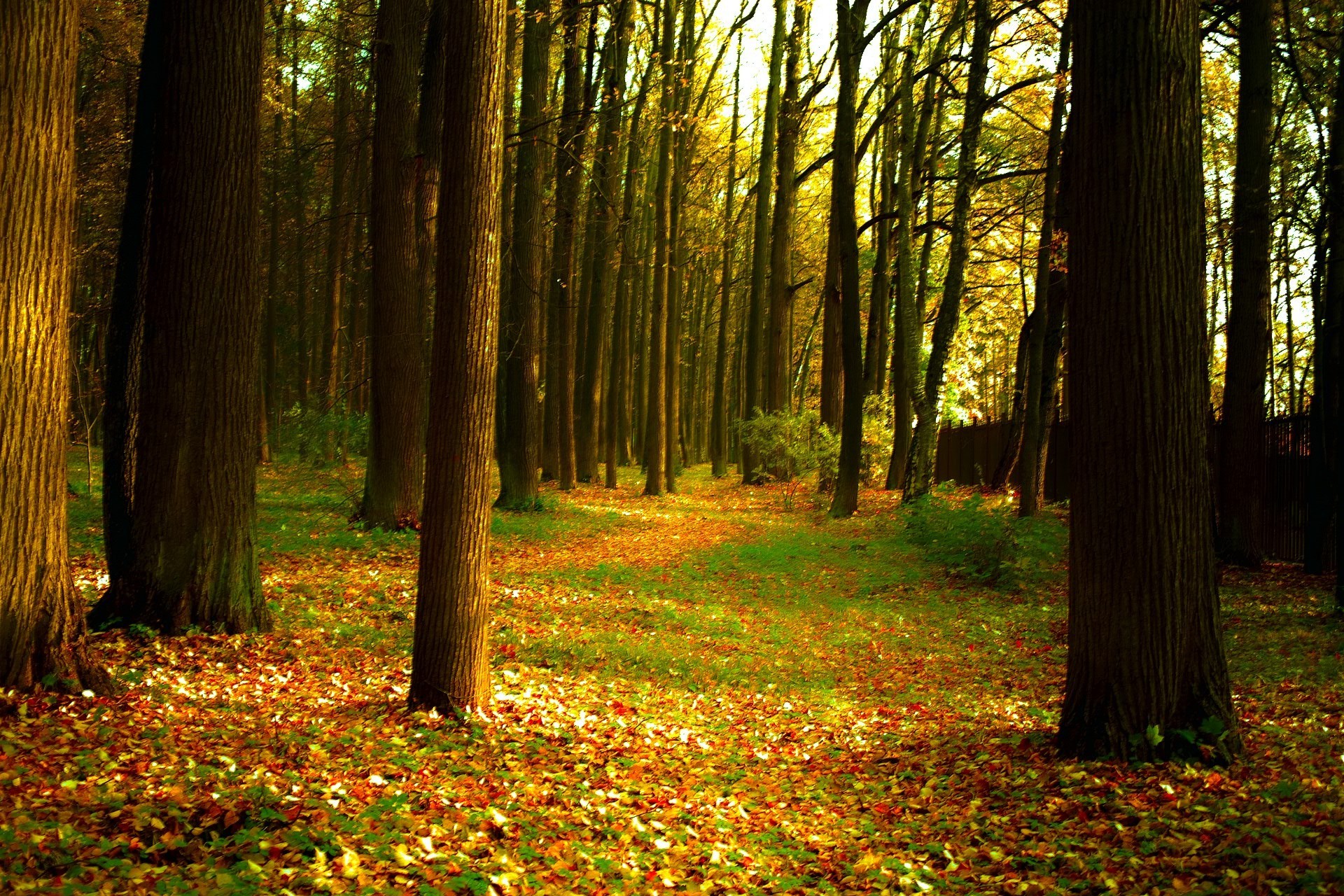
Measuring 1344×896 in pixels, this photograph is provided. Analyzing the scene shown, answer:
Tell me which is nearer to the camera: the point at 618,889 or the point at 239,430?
the point at 618,889

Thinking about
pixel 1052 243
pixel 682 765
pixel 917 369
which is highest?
pixel 1052 243

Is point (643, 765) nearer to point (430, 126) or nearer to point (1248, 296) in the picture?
point (430, 126)

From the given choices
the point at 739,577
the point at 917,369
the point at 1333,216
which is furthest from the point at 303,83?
the point at 1333,216

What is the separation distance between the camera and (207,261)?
7066 millimetres

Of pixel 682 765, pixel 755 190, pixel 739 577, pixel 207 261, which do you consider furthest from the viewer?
pixel 755 190

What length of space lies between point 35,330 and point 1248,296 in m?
13.0

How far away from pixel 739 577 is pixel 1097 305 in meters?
8.54

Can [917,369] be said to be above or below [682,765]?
above

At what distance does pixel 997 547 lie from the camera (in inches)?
500

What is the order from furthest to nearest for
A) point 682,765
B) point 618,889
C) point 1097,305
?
point 682,765 < point 1097,305 < point 618,889

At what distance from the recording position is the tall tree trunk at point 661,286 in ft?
67.3

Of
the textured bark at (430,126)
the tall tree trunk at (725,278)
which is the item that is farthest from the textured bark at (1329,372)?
the tall tree trunk at (725,278)

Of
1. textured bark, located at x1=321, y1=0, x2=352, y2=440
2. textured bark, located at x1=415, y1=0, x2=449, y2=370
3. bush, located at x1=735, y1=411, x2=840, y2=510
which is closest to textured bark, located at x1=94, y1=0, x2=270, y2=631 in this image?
textured bark, located at x1=415, y1=0, x2=449, y2=370

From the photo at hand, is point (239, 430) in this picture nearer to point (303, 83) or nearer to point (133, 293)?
point (133, 293)
